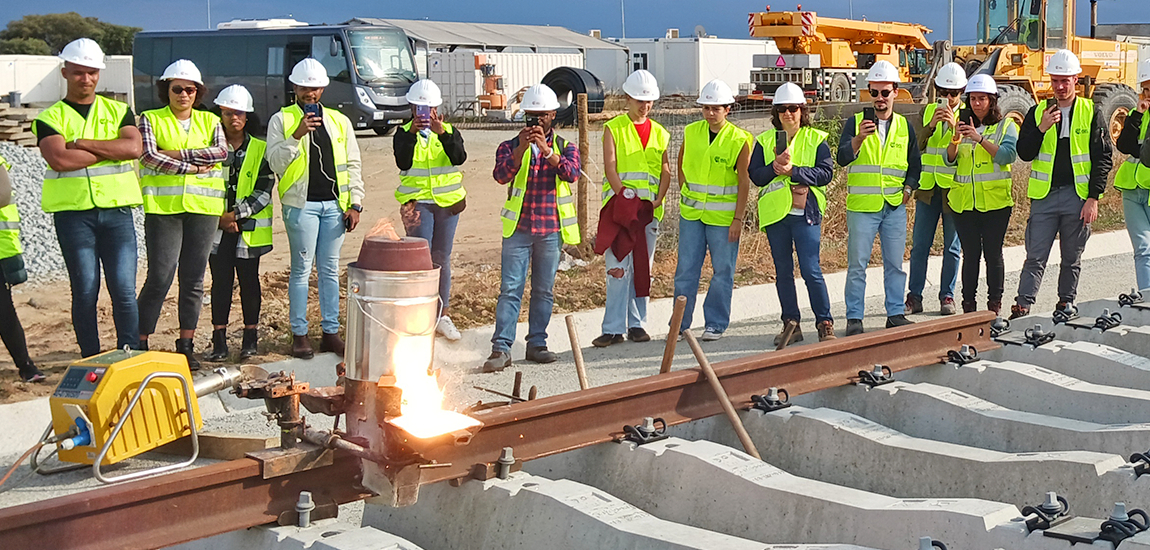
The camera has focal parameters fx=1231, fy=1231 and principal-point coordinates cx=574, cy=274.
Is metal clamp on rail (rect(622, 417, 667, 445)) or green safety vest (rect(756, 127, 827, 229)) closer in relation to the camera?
metal clamp on rail (rect(622, 417, 667, 445))

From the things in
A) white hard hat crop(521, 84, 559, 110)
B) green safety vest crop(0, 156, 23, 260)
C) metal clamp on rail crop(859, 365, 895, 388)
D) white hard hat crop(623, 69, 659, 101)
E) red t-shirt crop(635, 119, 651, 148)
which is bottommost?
metal clamp on rail crop(859, 365, 895, 388)

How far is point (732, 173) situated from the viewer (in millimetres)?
9047

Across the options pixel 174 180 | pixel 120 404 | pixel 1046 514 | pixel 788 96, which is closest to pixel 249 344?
pixel 174 180

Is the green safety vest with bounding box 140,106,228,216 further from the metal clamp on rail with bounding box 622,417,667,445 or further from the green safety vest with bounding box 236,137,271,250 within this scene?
the metal clamp on rail with bounding box 622,417,667,445

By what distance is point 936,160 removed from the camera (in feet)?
32.4

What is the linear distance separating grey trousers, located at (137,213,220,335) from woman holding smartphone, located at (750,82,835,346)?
3.86 m

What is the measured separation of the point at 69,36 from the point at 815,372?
102736 mm

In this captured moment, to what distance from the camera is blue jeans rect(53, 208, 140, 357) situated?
23.6 ft

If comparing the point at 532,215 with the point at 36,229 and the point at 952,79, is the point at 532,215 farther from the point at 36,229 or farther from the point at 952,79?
the point at 36,229

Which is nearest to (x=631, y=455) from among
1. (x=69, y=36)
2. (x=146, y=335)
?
(x=146, y=335)

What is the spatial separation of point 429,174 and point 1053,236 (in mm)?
4717

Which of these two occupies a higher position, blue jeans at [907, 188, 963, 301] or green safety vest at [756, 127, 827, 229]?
green safety vest at [756, 127, 827, 229]

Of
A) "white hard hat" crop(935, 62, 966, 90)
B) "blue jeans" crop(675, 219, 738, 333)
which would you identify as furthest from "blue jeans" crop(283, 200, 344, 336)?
"white hard hat" crop(935, 62, 966, 90)

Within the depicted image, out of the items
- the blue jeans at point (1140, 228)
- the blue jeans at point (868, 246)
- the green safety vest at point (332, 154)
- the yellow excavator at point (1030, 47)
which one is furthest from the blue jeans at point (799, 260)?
the yellow excavator at point (1030, 47)
